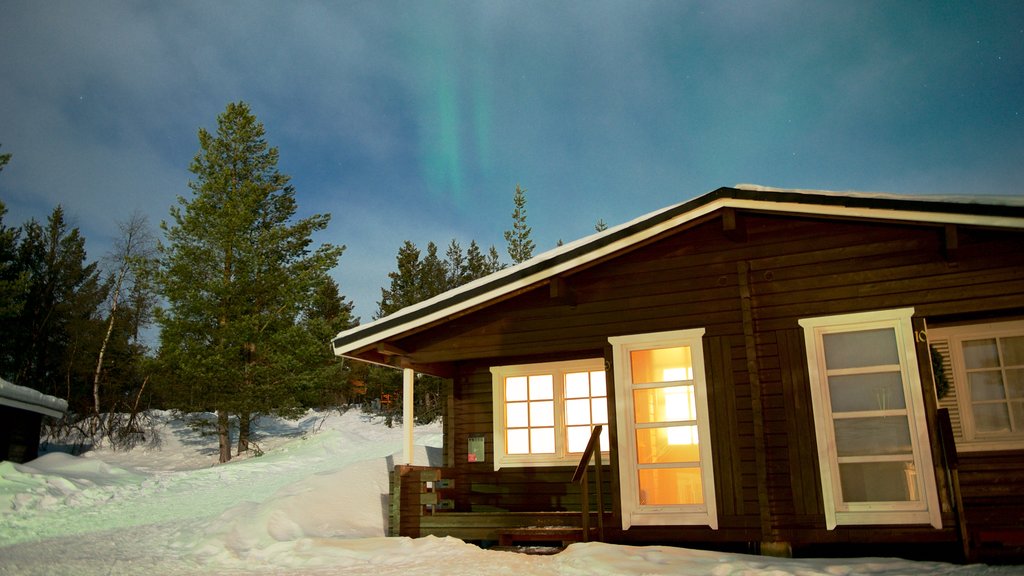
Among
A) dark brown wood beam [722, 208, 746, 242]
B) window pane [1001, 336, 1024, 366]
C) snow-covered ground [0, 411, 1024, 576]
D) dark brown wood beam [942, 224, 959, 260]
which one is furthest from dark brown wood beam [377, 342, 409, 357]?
window pane [1001, 336, 1024, 366]

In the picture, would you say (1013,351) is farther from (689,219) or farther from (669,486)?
(669,486)

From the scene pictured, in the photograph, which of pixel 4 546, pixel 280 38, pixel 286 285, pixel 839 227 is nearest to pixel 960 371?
pixel 839 227

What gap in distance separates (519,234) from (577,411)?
23.6 metres

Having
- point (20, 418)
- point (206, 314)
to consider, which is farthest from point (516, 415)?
point (206, 314)

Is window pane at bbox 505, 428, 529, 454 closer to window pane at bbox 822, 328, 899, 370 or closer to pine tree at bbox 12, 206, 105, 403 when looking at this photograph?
window pane at bbox 822, 328, 899, 370

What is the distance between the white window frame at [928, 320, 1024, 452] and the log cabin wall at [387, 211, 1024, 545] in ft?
5.98

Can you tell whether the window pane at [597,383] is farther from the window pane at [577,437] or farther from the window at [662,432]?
the window at [662,432]

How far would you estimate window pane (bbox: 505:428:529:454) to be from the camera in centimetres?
1041

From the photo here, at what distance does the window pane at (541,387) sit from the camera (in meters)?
10.4

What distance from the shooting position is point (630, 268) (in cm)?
866

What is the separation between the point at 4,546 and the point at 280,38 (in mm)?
134344

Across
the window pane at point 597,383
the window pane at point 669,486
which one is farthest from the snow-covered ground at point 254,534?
the window pane at point 597,383

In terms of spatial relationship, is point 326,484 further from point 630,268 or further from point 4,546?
point 630,268

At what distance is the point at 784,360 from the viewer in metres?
7.68
